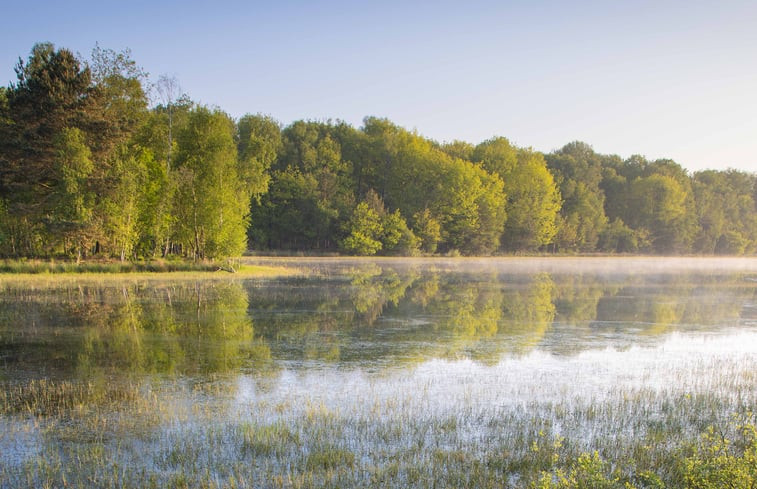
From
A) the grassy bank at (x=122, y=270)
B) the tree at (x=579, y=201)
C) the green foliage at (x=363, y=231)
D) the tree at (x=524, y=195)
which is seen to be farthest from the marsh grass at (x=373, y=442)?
the tree at (x=579, y=201)

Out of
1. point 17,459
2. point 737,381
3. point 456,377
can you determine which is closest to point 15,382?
point 17,459

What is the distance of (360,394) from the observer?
11.4 metres

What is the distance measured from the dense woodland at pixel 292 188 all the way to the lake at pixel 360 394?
16446mm

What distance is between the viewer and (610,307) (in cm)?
2708

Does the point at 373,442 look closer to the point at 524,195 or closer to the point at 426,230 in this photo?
the point at 426,230

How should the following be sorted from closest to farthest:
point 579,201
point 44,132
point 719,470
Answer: point 719,470 < point 44,132 < point 579,201

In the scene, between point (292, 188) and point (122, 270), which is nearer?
point (122, 270)

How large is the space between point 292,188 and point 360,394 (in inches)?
2745

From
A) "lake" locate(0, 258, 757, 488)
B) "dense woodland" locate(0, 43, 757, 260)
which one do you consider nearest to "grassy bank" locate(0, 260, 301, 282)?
"dense woodland" locate(0, 43, 757, 260)

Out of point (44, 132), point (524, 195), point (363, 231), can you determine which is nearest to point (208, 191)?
point (44, 132)

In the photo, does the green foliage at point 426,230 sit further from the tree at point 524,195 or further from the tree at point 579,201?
the tree at point 579,201

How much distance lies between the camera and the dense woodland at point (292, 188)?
3744cm

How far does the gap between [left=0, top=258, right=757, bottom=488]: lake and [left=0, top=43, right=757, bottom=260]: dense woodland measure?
1645 cm

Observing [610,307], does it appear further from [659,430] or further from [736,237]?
[736,237]
